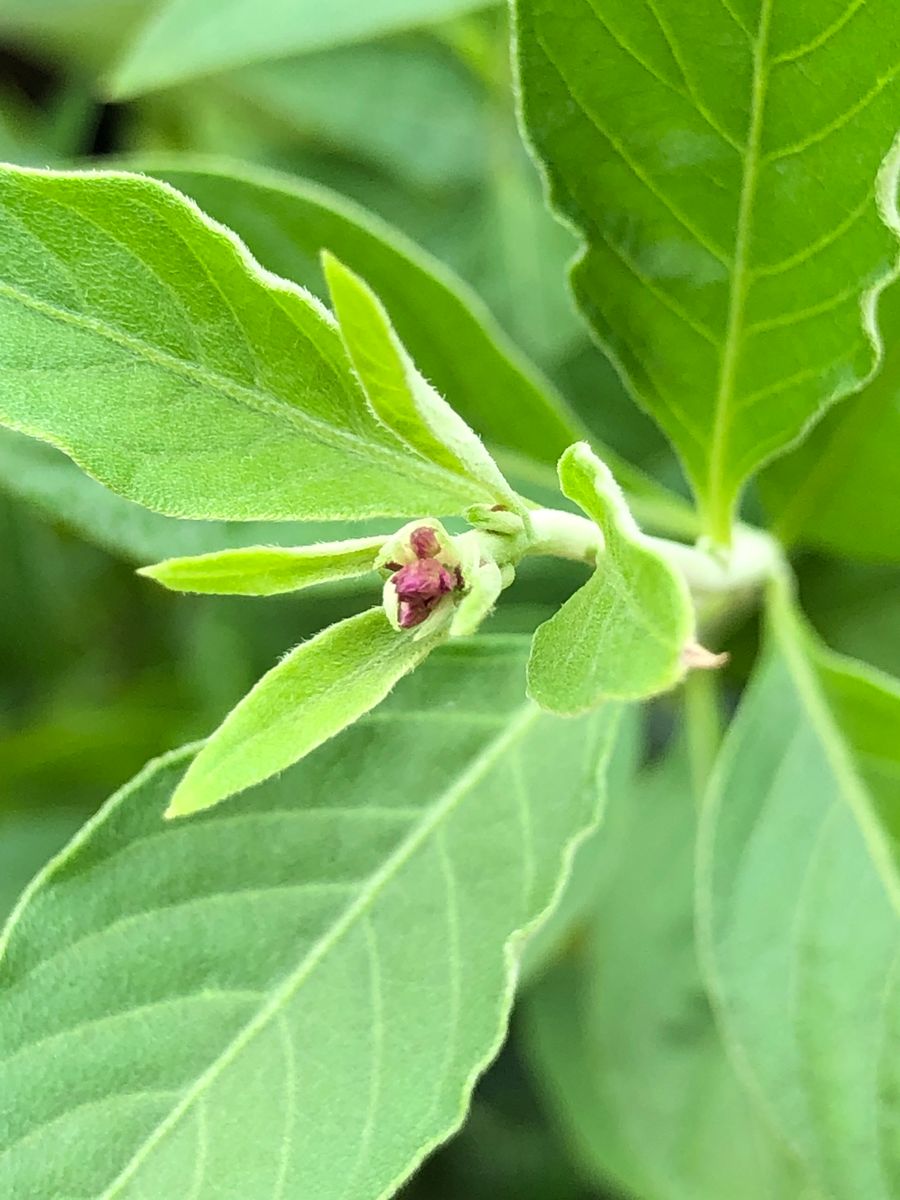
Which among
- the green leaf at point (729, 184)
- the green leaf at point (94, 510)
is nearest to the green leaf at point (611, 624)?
the green leaf at point (729, 184)

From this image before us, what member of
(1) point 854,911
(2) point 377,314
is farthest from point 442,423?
(1) point 854,911

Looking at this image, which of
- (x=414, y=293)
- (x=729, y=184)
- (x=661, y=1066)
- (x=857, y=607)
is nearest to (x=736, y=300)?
(x=729, y=184)

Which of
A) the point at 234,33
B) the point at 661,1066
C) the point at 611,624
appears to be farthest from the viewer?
the point at 661,1066

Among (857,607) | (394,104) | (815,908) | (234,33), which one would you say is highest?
(394,104)

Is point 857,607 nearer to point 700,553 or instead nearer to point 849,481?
point 849,481

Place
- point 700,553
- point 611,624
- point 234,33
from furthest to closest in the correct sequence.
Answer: point 234,33 → point 700,553 → point 611,624
